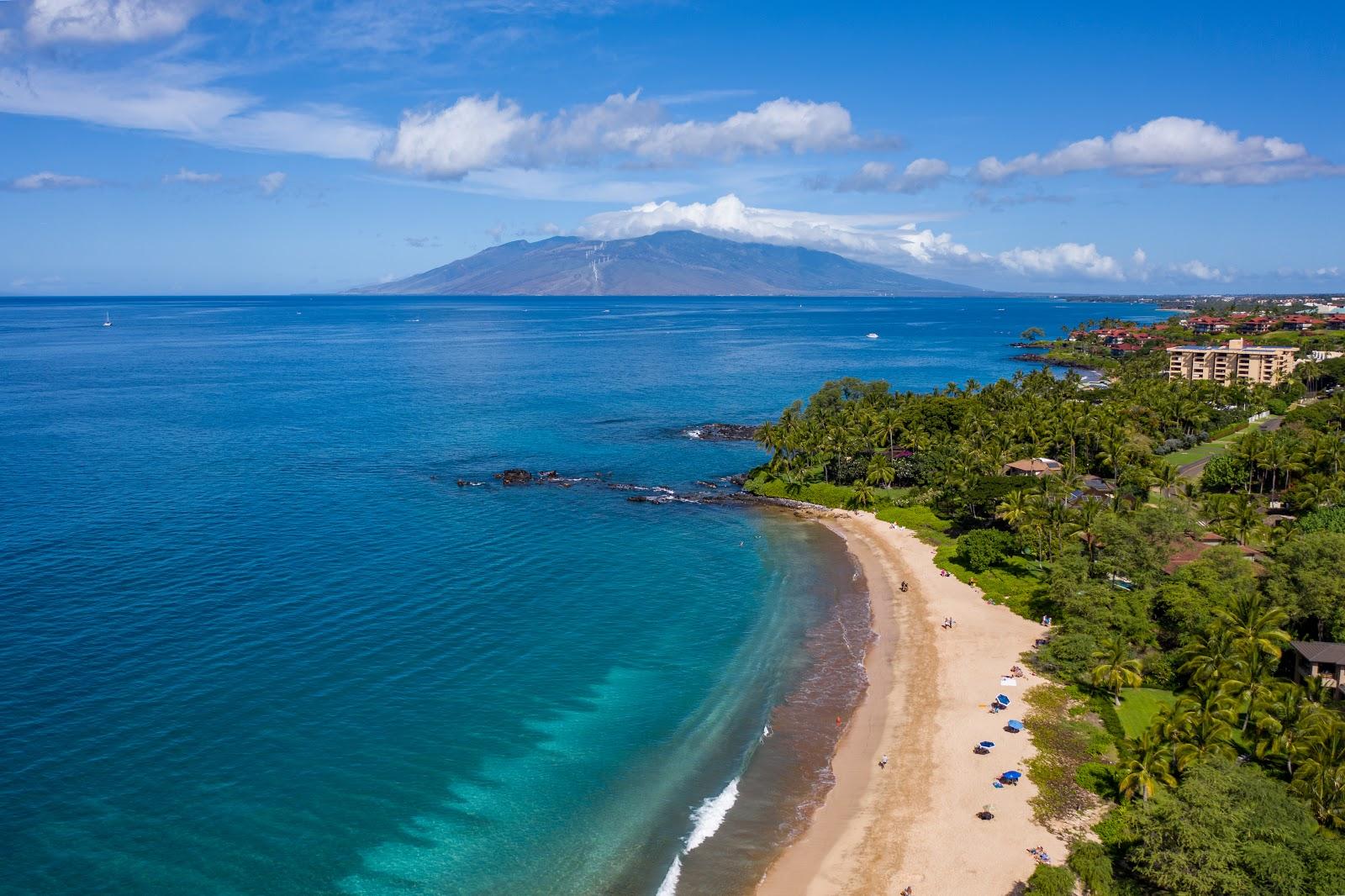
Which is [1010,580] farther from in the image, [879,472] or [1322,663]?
[879,472]

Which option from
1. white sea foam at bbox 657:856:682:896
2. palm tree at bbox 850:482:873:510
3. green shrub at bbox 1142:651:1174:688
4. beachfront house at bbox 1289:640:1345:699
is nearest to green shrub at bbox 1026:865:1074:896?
white sea foam at bbox 657:856:682:896

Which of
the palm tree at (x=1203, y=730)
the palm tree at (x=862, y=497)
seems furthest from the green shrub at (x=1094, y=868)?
the palm tree at (x=862, y=497)

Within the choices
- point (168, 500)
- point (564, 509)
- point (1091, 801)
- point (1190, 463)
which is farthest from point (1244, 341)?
point (168, 500)

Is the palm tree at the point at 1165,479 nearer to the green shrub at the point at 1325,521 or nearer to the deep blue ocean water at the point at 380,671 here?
the green shrub at the point at 1325,521

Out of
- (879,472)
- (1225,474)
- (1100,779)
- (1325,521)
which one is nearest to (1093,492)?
(1225,474)

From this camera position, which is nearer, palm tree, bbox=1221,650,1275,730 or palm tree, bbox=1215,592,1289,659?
palm tree, bbox=1221,650,1275,730

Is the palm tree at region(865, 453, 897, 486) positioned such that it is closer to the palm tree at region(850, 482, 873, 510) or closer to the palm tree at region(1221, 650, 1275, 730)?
the palm tree at region(850, 482, 873, 510)
